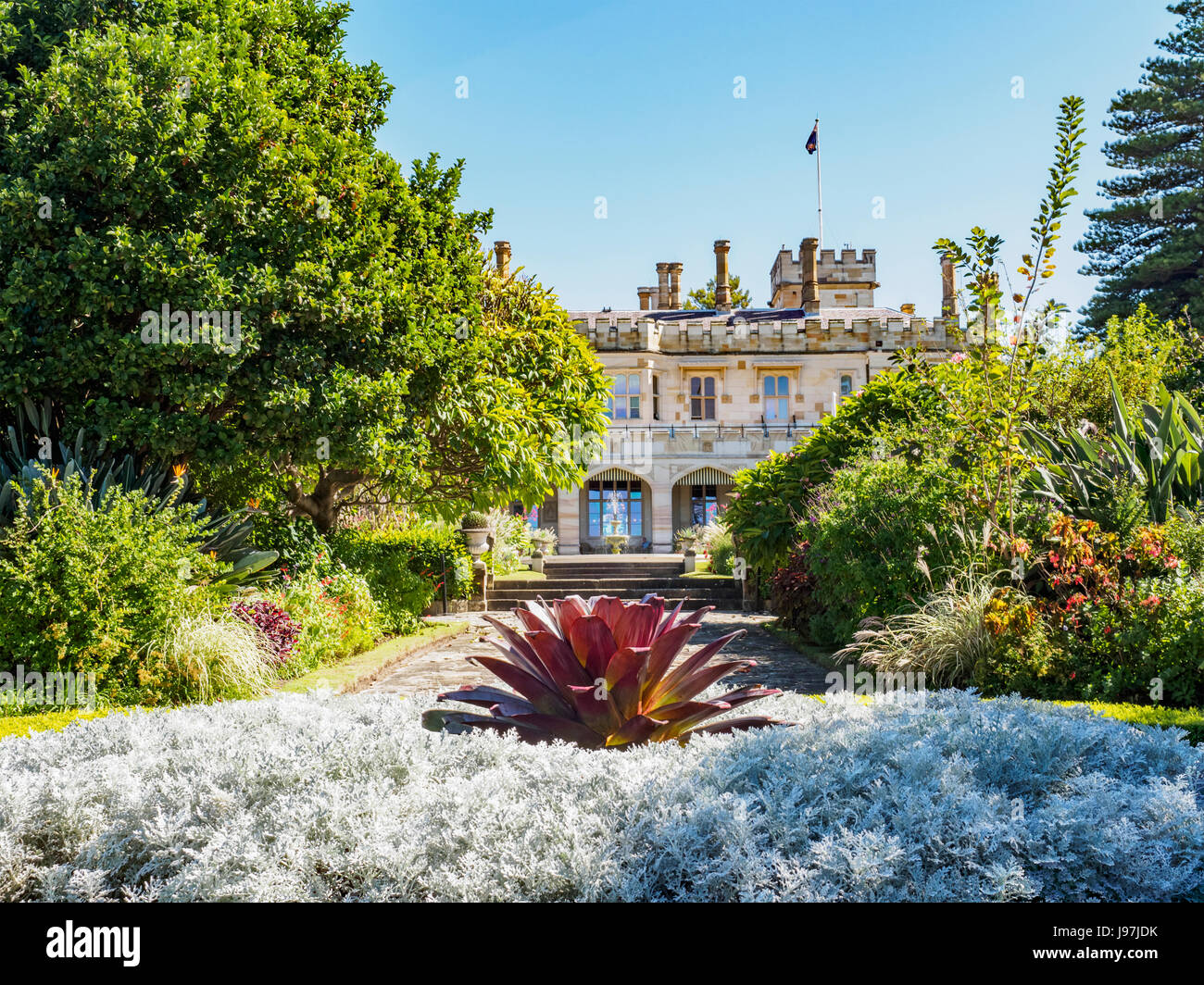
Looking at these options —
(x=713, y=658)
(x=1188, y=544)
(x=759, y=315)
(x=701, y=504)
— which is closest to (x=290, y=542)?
(x=713, y=658)

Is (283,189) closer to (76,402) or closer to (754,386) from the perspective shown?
(76,402)

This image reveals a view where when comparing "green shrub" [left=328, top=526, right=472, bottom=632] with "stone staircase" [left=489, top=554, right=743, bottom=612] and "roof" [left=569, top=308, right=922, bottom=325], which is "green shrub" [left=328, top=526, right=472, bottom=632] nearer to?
"stone staircase" [left=489, top=554, right=743, bottom=612]

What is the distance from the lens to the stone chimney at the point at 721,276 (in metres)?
40.4

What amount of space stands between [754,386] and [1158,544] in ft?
99.0

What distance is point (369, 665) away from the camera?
32.1 feet

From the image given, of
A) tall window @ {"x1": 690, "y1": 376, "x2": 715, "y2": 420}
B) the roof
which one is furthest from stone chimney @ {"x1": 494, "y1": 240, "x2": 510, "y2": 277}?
tall window @ {"x1": 690, "y1": 376, "x2": 715, "y2": 420}

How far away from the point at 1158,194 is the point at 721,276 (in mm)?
16240

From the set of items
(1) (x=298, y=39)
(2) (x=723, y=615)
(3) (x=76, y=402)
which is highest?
(1) (x=298, y=39)

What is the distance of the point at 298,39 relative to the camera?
1091 centimetres

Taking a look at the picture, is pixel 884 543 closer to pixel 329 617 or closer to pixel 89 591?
pixel 329 617

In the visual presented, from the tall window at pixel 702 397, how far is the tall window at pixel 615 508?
157 inches

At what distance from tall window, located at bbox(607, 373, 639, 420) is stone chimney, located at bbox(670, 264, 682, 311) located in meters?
6.49

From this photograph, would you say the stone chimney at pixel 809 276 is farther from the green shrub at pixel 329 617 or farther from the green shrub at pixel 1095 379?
the green shrub at pixel 329 617
